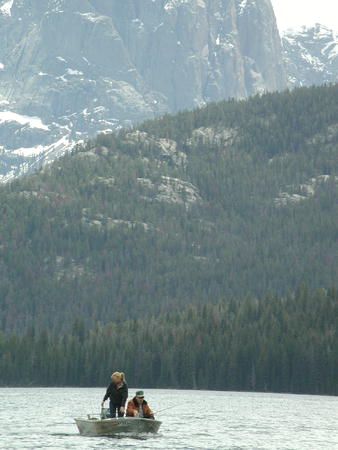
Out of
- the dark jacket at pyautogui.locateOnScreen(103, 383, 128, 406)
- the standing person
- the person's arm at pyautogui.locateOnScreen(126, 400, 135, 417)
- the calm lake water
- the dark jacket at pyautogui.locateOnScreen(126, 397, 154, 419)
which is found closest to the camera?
the standing person

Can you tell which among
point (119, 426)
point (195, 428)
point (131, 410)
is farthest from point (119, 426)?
point (195, 428)

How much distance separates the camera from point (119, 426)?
12912cm

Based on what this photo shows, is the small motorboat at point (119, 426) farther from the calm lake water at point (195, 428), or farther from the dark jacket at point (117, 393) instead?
the dark jacket at point (117, 393)

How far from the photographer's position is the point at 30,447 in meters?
121

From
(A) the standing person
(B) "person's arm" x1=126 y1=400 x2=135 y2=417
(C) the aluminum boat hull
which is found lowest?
(C) the aluminum boat hull

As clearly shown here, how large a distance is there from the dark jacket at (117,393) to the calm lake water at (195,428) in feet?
11.5

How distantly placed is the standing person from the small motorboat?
684 millimetres

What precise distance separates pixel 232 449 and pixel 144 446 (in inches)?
291

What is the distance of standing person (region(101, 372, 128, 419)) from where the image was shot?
124 metres

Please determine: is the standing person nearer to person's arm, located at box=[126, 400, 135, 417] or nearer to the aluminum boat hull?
the aluminum boat hull

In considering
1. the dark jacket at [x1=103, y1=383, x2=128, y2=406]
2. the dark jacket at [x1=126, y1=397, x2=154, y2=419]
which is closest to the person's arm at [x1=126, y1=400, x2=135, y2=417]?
the dark jacket at [x1=126, y1=397, x2=154, y2=419]

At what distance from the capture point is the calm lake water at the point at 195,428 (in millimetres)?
126812

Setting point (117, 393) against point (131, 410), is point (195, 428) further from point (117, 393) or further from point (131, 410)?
point (117, 393)

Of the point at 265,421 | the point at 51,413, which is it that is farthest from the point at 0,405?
the point at 265,421
